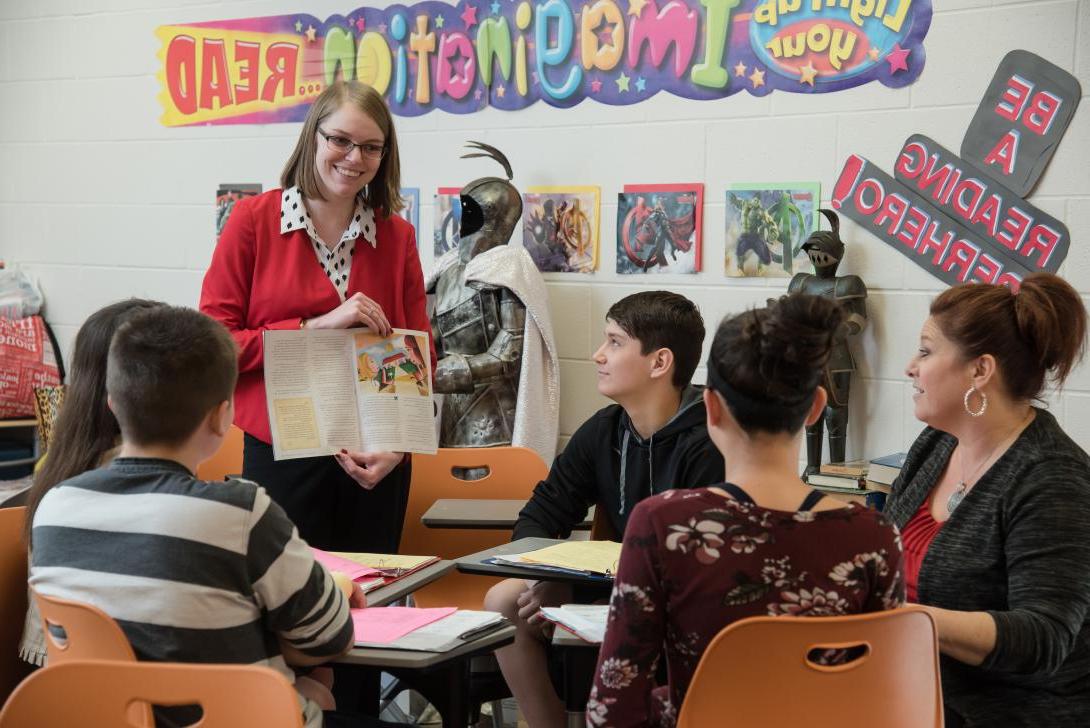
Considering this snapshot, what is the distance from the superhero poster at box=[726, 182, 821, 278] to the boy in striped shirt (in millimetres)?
2282

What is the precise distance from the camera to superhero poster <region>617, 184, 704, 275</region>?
146 inches

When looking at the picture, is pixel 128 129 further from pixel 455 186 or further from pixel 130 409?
pixel 130 409

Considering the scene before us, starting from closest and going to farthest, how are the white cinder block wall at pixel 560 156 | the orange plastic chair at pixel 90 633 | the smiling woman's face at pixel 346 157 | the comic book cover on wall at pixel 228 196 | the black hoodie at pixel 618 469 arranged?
the orange plastic chair at pixel 90 633
the black hoodie at pixel 618 469
the smiling woman's face at pixel 346 157
the white cinder block wall at pixel 560 156
the comic book cover on wall at pixel 228 196

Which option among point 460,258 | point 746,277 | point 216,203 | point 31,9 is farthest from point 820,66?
point 31,9

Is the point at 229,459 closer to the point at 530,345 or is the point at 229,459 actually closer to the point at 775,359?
the point at 530,345

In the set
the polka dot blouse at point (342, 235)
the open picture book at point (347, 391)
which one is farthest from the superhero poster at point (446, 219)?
the open picture book at point (347, 391)

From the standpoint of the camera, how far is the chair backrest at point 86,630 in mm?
1456

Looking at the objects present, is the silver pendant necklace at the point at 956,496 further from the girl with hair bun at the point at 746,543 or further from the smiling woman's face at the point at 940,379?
the girl with hair bun at the point at 746,543

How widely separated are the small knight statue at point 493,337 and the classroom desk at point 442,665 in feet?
5.77

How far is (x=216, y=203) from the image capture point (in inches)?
178

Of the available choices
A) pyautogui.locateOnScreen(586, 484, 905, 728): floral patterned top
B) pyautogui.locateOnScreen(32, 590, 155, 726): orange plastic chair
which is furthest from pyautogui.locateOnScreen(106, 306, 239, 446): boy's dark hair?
pyautogui.locateOnScreen(586, 484, 905, 728): floral patterned top

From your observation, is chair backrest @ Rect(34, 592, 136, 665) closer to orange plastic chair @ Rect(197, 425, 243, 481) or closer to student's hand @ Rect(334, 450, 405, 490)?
student's hand @ Rect(334, 450, 405, 490)

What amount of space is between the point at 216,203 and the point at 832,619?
365cm

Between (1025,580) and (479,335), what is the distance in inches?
87.9
